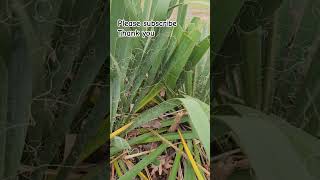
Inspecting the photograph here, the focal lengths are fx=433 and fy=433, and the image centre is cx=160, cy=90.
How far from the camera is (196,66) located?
0.57 meters

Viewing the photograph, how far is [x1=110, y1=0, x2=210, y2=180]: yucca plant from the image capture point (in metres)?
0.56

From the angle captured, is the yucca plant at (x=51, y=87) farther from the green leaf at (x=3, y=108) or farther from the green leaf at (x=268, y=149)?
the green leaf at (x=268, y=149)

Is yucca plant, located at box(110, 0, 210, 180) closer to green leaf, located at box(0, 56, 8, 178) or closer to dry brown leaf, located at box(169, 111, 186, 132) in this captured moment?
dry brown leaf, located at box(169, 111, 186, 132)

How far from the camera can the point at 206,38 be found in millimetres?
563

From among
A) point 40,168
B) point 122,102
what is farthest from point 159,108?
point 40,168

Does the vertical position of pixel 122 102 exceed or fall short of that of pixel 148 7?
it falls short

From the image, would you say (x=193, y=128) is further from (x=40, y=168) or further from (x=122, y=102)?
(x=40, y=168)

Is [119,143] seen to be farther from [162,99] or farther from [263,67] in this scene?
[263,67]

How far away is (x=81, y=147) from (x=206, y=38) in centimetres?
21

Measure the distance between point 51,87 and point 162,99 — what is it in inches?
5.7

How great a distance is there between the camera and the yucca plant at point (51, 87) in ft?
Answer: 1.53

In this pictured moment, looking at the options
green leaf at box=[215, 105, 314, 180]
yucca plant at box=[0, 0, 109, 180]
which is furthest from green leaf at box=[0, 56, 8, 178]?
green leaf at box=[215, 105, 314, 180]

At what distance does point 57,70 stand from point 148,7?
0.14 m

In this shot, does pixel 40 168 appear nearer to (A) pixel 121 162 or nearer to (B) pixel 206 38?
(A) pixel 121 162
